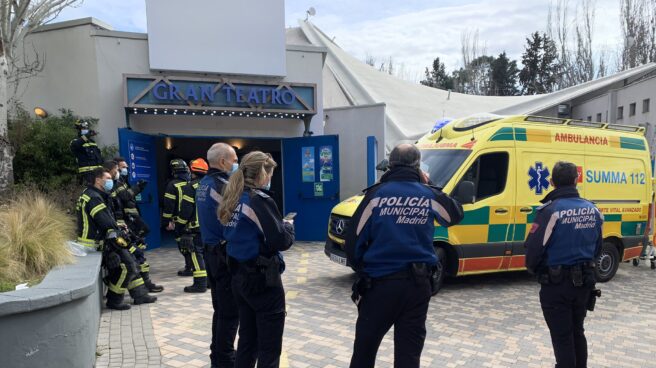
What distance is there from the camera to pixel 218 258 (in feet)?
12.3

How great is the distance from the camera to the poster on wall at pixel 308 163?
35.9ft

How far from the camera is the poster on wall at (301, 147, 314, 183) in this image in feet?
35.9

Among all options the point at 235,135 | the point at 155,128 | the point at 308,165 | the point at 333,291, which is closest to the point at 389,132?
the point at 308,165

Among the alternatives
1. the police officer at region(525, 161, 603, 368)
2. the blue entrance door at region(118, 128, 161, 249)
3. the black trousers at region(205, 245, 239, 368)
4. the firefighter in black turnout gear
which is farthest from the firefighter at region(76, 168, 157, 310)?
the police officer at region(525, 161, 603, 368)

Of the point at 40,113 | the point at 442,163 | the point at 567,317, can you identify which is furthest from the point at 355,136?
the point at 567,317

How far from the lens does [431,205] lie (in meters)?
2.87

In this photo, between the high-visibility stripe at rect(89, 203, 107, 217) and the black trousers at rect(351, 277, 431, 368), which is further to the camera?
the high-visibility stripe at rect(89, 203, 107, 217)

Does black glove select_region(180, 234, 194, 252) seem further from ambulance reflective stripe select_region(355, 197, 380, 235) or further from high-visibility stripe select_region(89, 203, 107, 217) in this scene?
ambulance reflective stripe select_region(355, 197, 380, 235)

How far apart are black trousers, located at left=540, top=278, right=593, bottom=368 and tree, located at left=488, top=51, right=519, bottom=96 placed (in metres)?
44.6

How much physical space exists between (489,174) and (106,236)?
5228 millimetres

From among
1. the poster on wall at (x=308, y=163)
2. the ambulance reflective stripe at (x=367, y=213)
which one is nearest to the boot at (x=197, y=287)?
the ambulance reflective stripe at (x=367, y=213)

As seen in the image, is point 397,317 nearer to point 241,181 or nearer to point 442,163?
point 241,181

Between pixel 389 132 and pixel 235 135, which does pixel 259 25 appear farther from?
pixel 389 132

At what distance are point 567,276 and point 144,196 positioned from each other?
8446 mm
